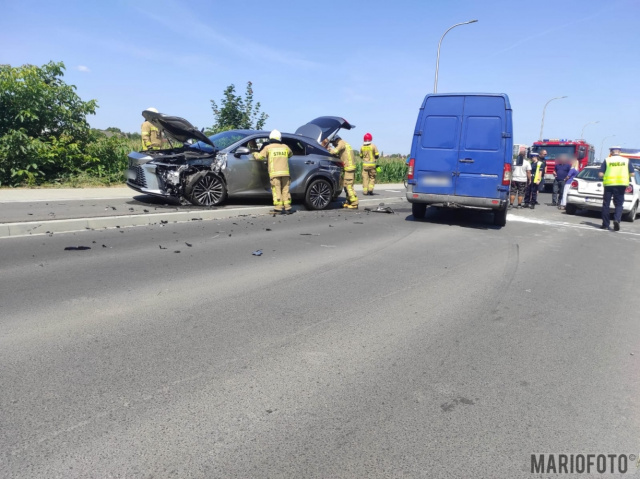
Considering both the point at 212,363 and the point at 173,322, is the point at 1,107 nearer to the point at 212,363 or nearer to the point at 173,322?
the point at 173,322

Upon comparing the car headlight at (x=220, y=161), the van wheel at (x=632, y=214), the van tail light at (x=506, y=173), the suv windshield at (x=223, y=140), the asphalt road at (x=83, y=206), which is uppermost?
the suv windshield at (x=223, y=140)

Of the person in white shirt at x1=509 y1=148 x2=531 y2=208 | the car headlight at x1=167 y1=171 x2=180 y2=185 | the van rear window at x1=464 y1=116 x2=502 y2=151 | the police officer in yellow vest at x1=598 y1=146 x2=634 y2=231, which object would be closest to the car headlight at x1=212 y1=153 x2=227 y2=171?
the car headlight at x1=167 y1=171 x2=180 y2=185

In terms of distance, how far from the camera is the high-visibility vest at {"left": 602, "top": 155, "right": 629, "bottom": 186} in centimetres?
1105

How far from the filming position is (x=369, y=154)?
16422 millimetres

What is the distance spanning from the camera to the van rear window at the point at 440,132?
33.4 ft

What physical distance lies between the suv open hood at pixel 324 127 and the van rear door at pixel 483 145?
3449mm

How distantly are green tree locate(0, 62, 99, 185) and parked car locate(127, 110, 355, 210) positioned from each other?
4.35 metres

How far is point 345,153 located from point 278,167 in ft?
8.70

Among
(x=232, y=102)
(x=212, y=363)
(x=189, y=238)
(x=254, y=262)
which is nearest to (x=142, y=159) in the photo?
(x=189, y=238)

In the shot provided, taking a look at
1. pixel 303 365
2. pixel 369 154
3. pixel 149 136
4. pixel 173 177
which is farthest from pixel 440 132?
pixel 303 365

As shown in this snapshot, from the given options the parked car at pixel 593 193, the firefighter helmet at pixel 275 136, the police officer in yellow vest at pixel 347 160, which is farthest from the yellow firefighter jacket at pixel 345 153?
the parked car at pixel 593 193

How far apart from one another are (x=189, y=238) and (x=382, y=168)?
21690 millimetres

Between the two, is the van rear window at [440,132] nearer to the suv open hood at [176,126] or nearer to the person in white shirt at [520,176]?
the suv open hood at [176,126]

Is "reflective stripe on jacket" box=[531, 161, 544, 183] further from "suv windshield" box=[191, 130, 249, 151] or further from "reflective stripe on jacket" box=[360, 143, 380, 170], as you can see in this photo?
"suv windshield" box=[191, 130, 249, 151]
